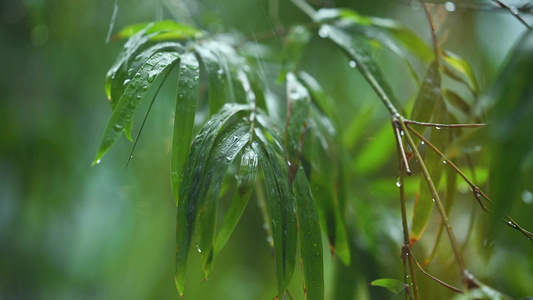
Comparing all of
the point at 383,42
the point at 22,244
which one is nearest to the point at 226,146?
the point at 383,42

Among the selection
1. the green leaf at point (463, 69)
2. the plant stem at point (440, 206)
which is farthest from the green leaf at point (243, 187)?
the green leaf at point (463, 69)

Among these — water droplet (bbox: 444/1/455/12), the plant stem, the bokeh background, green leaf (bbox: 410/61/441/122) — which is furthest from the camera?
the bokeh background

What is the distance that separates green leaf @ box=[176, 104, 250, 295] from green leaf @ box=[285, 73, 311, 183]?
2.9 inches

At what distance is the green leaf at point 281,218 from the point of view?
0.36m

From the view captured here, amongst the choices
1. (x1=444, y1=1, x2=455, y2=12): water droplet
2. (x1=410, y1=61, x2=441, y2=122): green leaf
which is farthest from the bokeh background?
(x1=410, y1=61, x2=441, y2=122): green leaf

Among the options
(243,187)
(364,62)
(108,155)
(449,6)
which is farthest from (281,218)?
(108,155)

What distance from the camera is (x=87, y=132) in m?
0.96

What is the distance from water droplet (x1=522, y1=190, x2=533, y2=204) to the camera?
371mm

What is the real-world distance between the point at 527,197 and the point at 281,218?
209mm

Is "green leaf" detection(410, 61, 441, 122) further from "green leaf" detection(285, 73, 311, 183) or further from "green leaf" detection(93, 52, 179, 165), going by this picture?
"green leaf" detection(93, 52, 179, 165)

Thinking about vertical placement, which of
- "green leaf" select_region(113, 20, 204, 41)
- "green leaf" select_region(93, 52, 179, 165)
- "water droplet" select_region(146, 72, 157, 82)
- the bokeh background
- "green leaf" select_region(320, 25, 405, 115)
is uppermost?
"green leaf" select_region(113, 20, 204, 41)

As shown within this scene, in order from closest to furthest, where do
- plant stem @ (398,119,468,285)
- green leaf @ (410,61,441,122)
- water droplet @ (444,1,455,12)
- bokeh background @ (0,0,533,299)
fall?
plant stem @ (398,119,468,285) < green leaf @ (410,61,441,122) < water droplet @ (444,1,455,12) < bokeh background @ (0,0,533,299)

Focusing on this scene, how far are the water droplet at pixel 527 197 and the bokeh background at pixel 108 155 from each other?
311 millimetres

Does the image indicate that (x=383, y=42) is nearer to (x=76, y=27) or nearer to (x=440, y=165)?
(x=440, y=165)
